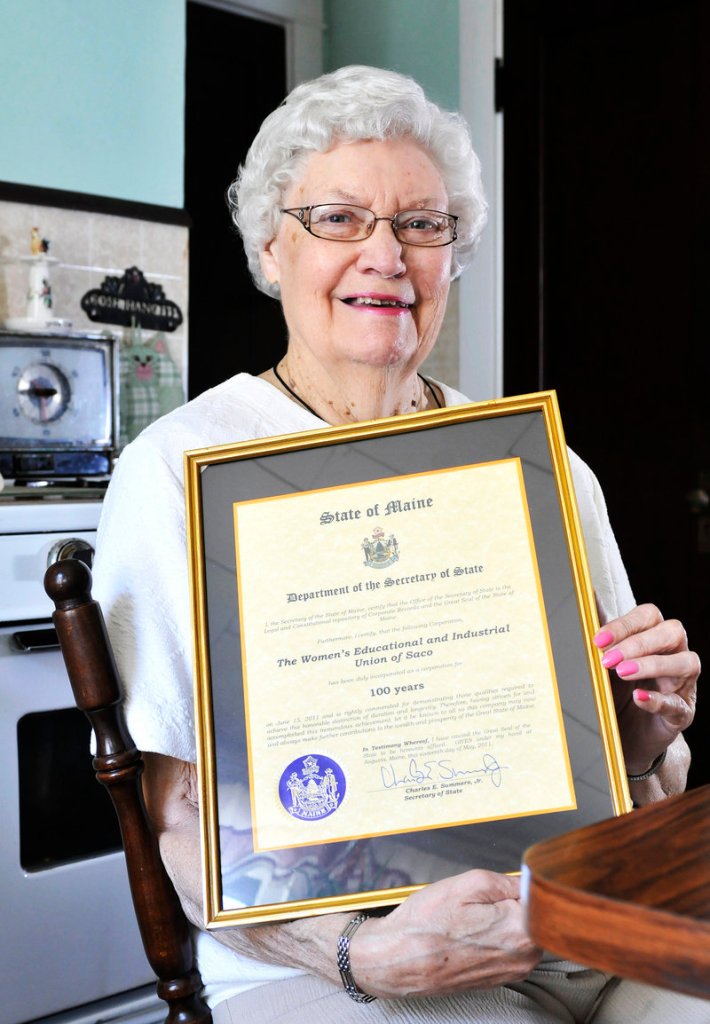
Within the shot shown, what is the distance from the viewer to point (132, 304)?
2521 mm

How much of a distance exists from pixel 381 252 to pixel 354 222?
1.8 inches

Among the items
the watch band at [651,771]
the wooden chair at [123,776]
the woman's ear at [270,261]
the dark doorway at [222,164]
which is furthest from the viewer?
the dark doorway at [222,164]

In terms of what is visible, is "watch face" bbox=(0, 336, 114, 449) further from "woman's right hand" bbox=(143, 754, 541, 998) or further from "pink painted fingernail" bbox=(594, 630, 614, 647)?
"pink painted fingernail" bbox=(594, 630, 614, 647)

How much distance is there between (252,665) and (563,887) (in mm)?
434

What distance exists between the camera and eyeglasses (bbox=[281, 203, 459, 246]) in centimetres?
114

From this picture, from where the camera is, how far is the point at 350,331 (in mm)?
1160

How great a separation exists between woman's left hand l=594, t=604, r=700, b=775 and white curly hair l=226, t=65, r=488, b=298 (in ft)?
1.86

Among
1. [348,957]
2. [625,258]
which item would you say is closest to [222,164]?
[625,258]

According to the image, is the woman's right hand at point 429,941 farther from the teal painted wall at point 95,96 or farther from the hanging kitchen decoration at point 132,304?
the teal painted wall at point 95,96

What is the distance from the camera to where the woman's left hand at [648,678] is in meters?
0.89

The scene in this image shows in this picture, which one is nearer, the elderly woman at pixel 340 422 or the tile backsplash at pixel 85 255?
the elderly woman at pixel 340 422

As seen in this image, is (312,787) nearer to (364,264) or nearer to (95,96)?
(364,264)
